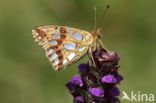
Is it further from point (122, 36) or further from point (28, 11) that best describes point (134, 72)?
point (28, 11)

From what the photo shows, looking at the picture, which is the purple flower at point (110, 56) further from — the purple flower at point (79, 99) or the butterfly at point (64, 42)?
the purple flower at point (79, 99)

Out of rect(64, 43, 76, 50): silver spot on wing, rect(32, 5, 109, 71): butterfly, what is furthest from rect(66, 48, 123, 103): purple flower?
rect(64, 43, 76, 50): silver spot on wing

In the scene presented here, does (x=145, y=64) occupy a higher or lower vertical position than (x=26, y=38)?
lower

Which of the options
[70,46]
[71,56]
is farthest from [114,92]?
[70,46]

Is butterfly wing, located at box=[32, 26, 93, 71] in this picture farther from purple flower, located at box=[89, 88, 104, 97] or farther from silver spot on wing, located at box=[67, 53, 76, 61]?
purple flower, located at box=[89, 88, 104, 97]

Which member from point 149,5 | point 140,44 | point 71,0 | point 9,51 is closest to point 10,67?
point 9,51

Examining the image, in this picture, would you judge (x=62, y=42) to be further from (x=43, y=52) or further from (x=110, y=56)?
(x=43, y=52)
